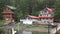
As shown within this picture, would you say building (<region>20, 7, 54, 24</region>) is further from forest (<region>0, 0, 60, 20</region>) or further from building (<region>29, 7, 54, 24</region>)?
forest (<region>0, 0, 60, 20</region>)

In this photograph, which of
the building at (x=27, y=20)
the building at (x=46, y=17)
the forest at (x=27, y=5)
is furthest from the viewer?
the forest at (x=27, y=5)

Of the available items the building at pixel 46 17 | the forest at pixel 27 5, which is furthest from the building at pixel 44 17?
the forest at pixel 27 5

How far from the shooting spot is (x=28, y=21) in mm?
45375

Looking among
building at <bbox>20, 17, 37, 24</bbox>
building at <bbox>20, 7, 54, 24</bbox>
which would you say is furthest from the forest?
building at <bbox>20, 7, 54, 24</bbox>

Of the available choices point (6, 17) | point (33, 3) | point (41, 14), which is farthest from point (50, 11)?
point (6, 17)

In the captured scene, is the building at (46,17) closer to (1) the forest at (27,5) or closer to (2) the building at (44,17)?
(2) the building at (44,17)

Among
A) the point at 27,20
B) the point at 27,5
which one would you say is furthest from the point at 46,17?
the point at 27,5

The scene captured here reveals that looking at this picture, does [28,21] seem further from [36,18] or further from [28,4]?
[28,4]

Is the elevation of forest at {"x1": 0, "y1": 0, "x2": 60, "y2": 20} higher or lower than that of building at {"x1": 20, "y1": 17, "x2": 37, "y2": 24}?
higher

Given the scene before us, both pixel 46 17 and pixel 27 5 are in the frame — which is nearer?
pixel 46 17

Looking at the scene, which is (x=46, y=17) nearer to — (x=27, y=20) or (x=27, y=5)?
(x=27, y=20)

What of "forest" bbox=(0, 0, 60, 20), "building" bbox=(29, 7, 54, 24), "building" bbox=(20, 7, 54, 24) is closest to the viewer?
"building" bbox=(20, 7, 54, 24)

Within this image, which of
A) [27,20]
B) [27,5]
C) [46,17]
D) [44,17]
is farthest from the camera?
[27,5]

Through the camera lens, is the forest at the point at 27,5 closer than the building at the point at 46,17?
No
